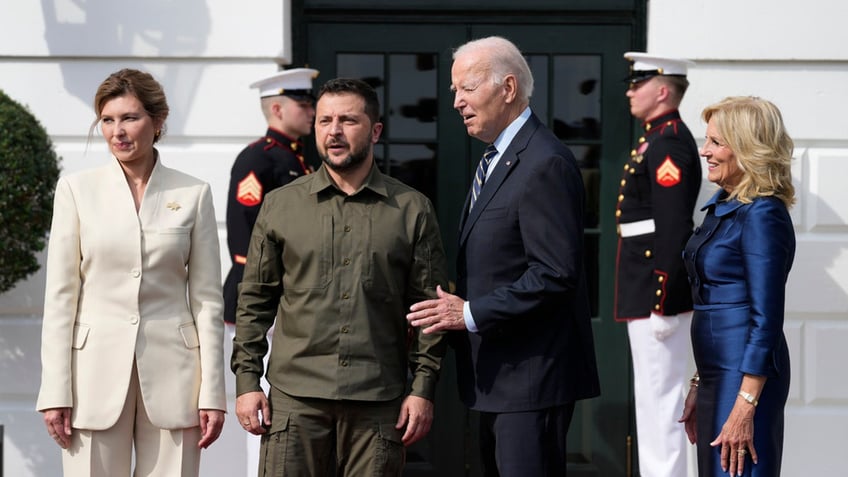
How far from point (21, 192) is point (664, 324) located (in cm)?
316

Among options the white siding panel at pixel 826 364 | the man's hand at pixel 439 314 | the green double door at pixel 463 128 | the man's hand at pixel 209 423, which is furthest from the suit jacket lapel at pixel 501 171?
the white siding panel at pixel 826 364

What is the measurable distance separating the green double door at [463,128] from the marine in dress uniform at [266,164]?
0.62 m

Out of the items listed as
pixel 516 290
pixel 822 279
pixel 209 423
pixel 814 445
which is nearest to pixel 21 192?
pixel 209 423

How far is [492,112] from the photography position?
3762mm

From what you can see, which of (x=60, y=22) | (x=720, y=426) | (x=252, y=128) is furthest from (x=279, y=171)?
(x=720, y=426)

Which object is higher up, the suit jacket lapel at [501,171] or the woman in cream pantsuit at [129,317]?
the suit jacket lapel at [501,171]

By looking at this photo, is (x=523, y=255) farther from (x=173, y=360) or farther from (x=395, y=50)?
(x=395, y=50)

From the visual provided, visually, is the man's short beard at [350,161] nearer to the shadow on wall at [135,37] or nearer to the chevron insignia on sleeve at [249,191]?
the chevron insignia on sleeve at [249,191]

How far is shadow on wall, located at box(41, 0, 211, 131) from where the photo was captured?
6113 mm

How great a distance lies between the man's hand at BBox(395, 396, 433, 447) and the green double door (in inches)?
105

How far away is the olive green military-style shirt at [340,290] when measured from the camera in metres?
3.61

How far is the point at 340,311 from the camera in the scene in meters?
3.61

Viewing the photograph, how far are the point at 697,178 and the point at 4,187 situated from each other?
331 cm

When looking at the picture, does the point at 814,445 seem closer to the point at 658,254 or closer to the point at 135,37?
the point at 658,254
